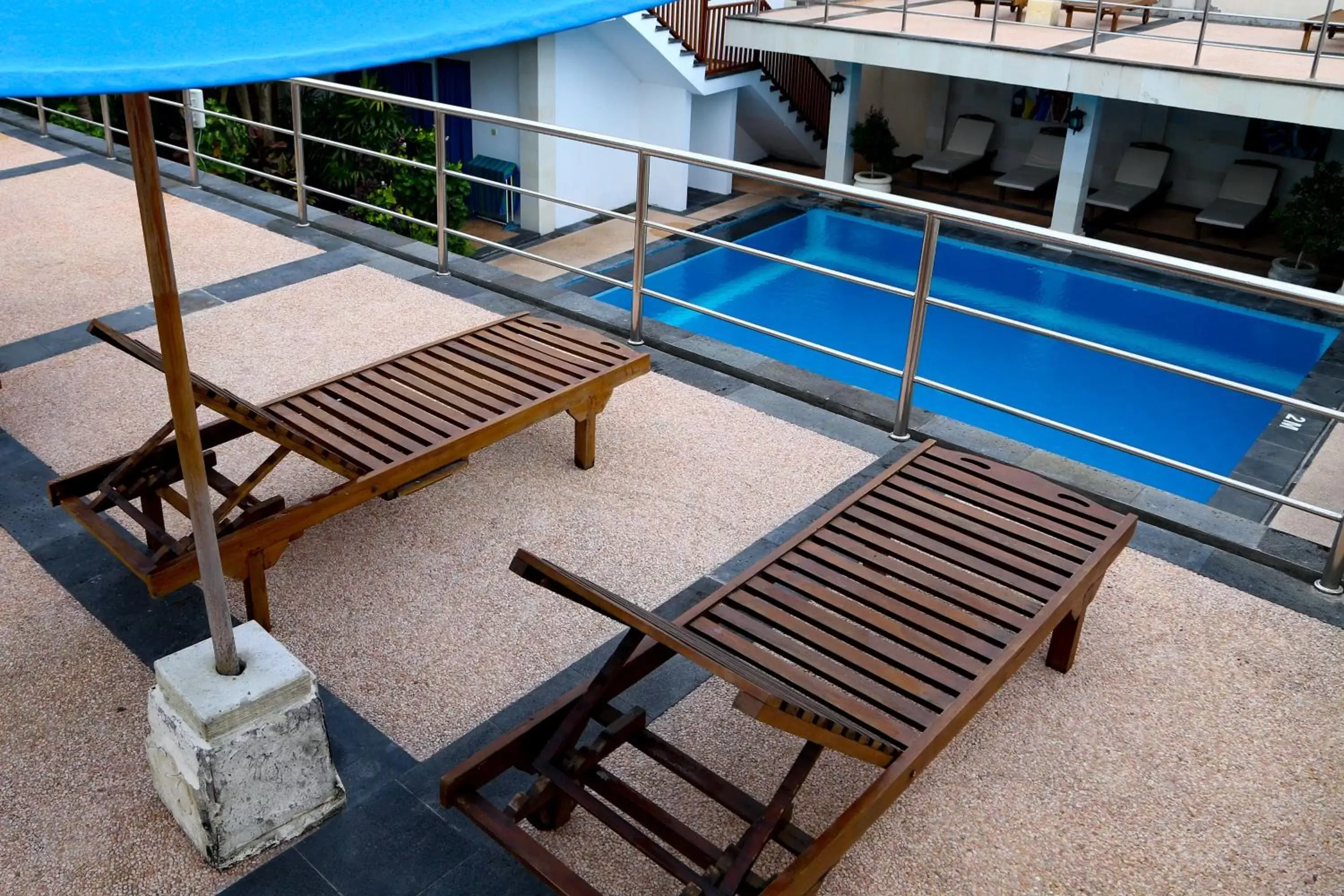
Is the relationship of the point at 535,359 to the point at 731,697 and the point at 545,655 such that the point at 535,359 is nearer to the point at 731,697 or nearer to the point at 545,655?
the point at 545,655

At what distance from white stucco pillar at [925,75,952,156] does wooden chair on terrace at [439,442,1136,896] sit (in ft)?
53.7

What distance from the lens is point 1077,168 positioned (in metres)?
14.7

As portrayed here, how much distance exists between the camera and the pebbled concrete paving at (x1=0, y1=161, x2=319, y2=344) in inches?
238

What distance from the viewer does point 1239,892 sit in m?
2.65

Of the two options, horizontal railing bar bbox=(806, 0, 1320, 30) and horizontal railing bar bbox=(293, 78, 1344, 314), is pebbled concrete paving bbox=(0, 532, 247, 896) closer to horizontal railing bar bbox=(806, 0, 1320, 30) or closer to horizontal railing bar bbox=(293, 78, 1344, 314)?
horizontal railing bar bbox=(293, 78, 1344, 314)

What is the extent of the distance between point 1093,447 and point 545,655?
8.46 metres

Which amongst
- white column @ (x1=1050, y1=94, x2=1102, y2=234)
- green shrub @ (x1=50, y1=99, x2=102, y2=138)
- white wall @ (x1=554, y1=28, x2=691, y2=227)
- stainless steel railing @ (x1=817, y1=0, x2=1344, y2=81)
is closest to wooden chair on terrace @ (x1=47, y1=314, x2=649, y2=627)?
green shrub @ (x1=50, y1=99, x2=102, y2=138)

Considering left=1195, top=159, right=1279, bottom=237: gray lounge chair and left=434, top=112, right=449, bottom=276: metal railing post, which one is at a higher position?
left=434, top=112, right=449, bottom=276: metal railing post

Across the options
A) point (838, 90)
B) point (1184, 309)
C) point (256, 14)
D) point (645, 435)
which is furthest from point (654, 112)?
point (256, 14)

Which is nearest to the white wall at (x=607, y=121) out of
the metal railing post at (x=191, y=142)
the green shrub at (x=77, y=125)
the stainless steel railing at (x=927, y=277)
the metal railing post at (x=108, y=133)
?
the green shrub at (x=77, y=125)

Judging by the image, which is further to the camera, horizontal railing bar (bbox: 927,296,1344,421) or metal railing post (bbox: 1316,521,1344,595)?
metal railing post (bbox: 1316,521,1344,595)

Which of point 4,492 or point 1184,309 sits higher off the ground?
point 4,492

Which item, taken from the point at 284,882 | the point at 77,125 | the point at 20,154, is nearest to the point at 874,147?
the point at 77,125

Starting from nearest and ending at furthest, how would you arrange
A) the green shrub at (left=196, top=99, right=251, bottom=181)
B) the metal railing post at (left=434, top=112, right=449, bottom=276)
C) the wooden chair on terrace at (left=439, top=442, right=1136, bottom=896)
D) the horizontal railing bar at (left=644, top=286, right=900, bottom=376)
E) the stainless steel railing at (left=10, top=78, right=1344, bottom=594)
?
1. the wooden chair on terrace at (left=439, top=442, right=1136, bottom=896)
2. the stainless steel railing at (left=10, top=78, right=1344, bottom=594)
3. the horizontal railing bar at (left=644, top=286, right=900, bottom=376)
4. the metal railing post at (left=434, top=112, right=449, bottom=276)
5. the green shrub at (left=196, top=99, right=251, bottom=181)
